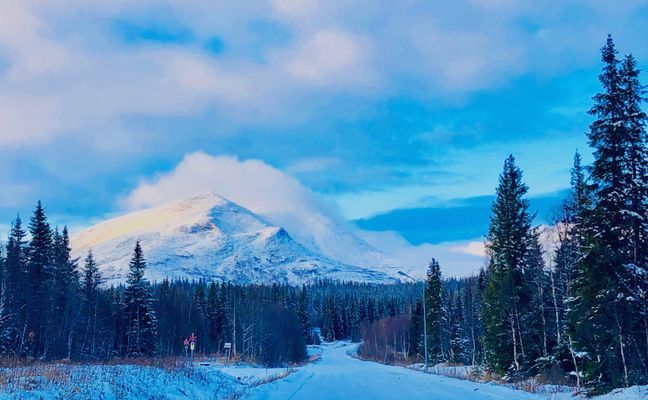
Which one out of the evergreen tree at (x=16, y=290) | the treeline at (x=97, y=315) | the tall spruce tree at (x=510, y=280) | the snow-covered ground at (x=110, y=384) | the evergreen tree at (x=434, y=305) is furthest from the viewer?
the evergreen tree at (x=434, y=305)

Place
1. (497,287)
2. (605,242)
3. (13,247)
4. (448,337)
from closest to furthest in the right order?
(605,242) → (497,287) → (13,247) → (448,337)

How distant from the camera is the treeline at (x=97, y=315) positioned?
181 feet

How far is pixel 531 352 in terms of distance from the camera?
114ft

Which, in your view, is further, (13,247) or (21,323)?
(13,247)

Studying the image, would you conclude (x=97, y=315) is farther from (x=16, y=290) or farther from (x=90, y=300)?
(x=16, y=290)

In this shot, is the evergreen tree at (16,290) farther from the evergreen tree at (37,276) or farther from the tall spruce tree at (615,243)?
the tall spruce tree at (615,243)

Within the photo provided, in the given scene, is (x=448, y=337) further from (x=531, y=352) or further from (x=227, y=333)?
(x=227, y=333)

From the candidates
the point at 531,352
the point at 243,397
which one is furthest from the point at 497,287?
the point at 243,397

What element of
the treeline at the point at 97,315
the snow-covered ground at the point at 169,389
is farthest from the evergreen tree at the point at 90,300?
the snow-covered ground at the point at 169,389

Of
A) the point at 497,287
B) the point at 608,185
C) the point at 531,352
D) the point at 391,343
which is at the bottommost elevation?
the point at 391,343

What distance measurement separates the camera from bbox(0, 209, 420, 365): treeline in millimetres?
55062

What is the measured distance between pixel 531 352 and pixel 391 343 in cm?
7775

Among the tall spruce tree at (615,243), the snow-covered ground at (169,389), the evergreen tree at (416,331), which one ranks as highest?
the tall spruce tree at (615,243)

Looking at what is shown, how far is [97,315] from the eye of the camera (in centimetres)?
7656
